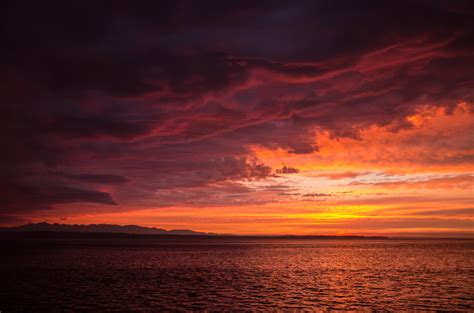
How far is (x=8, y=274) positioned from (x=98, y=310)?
124 ft

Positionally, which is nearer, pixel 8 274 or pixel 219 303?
pixel 219 303

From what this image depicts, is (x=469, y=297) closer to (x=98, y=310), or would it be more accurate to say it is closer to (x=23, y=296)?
(x=98, y=310)

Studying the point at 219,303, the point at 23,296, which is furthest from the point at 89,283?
the point at 219,303

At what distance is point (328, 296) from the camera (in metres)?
49.1

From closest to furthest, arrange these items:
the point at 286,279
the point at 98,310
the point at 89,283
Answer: the point at 98,310, the point at 89,283, the point at 286,279

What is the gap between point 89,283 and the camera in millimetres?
58375

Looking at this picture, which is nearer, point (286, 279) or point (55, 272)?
point (286, 279)

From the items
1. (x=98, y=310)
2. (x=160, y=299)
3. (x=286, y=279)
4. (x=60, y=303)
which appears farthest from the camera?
(x=286, y=279)

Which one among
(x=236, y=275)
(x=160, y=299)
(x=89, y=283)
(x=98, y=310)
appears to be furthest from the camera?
(x=236, y=275)

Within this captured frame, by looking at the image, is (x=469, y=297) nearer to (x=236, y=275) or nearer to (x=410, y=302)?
(x=410, y=302)

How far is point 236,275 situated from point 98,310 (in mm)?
35140

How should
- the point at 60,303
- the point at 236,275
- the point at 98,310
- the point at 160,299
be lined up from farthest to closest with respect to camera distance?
the point at 236,275 < the point at 160,299 < the point at 60,303 < the point at 98,310

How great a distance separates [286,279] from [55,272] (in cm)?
4155

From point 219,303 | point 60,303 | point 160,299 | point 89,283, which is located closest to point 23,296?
point 60,303
